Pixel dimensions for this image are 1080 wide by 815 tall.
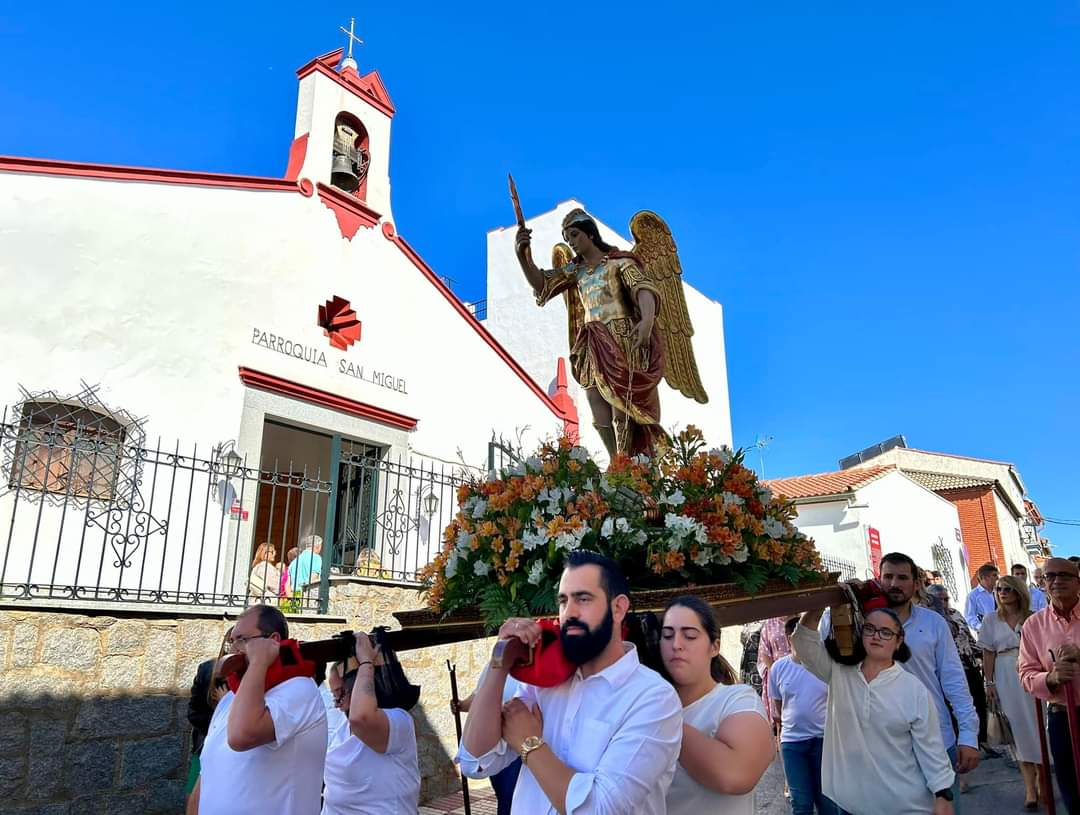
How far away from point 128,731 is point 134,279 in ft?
16.8

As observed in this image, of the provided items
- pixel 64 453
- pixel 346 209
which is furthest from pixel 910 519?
pixel 64 453

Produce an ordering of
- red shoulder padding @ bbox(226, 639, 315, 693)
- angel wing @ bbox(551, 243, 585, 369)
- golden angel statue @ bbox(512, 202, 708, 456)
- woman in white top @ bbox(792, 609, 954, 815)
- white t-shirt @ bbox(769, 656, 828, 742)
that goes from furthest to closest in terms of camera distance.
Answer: angel wing @ bbox(551, 243, 585, 369) → white t-shirt @ bbox(769, 656, 828, 742) → golden angel statue @ bbox(512, 202, 708, 456) → woman in white top @ bbox(792, 609, 954, 815) → red shoulder padding @ bbox(226, 639, 315, 693)

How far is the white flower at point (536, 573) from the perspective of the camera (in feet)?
8.71

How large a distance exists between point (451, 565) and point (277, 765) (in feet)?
3.10

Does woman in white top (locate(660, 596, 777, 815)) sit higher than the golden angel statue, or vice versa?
the golden angel statue

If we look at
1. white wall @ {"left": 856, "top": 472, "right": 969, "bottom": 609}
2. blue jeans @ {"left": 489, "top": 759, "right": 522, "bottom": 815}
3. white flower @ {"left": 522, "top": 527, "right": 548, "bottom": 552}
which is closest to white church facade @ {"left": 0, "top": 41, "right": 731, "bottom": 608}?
blue jeans @ {"left": 489, "top": 759, "right": 522, "bottom": 815}

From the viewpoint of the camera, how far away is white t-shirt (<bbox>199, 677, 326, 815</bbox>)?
2785 mm

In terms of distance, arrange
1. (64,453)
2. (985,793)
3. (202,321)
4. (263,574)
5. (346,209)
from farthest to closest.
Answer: (346,209), (202,321), (263,574), (64,453), (985,793)

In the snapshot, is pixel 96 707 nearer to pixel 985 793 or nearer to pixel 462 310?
pixel 985 793

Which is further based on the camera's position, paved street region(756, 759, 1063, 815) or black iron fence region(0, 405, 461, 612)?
black iron fence region(0, 405, 461, 612)

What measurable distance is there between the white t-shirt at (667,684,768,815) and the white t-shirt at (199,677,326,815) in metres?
1.34

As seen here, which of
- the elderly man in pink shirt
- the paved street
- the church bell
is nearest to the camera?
the elderly man in pink shirt

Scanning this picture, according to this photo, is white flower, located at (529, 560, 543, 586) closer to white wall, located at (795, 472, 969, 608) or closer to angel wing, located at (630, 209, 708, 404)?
angel wing, located at (630, 209, 708, 404)

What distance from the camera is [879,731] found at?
3275 millimetres
